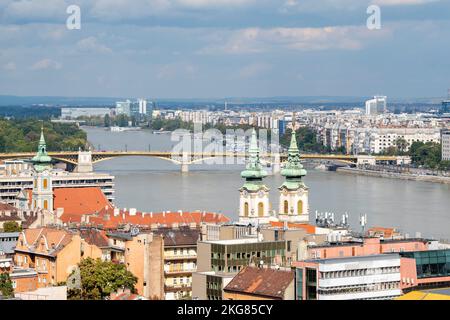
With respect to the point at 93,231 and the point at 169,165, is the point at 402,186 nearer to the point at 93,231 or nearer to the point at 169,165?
the point at 169,165

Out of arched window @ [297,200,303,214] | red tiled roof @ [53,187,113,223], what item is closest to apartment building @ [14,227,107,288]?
arched window @ [297,200,303,214]

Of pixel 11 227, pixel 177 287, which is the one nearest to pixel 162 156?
pixel 11 227

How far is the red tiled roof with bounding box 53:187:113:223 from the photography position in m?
14.5

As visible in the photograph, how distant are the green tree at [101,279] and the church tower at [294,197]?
3.44 metres

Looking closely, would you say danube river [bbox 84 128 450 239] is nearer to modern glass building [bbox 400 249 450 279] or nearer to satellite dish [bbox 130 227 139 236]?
satellite dish [bbox 130 227 139 236]

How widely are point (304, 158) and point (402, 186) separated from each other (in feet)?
26.8

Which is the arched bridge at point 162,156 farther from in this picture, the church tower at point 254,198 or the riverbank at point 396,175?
the church tower at point 254,198

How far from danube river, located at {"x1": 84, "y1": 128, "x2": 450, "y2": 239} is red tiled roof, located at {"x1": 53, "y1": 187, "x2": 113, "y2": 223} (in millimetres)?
1648

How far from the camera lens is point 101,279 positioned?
8.23m

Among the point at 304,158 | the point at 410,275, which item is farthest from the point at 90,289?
the point at 304,158

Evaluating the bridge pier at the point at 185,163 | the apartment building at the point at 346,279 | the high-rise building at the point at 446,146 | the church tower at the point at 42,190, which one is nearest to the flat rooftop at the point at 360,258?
the apartment building at the point at 346,279
